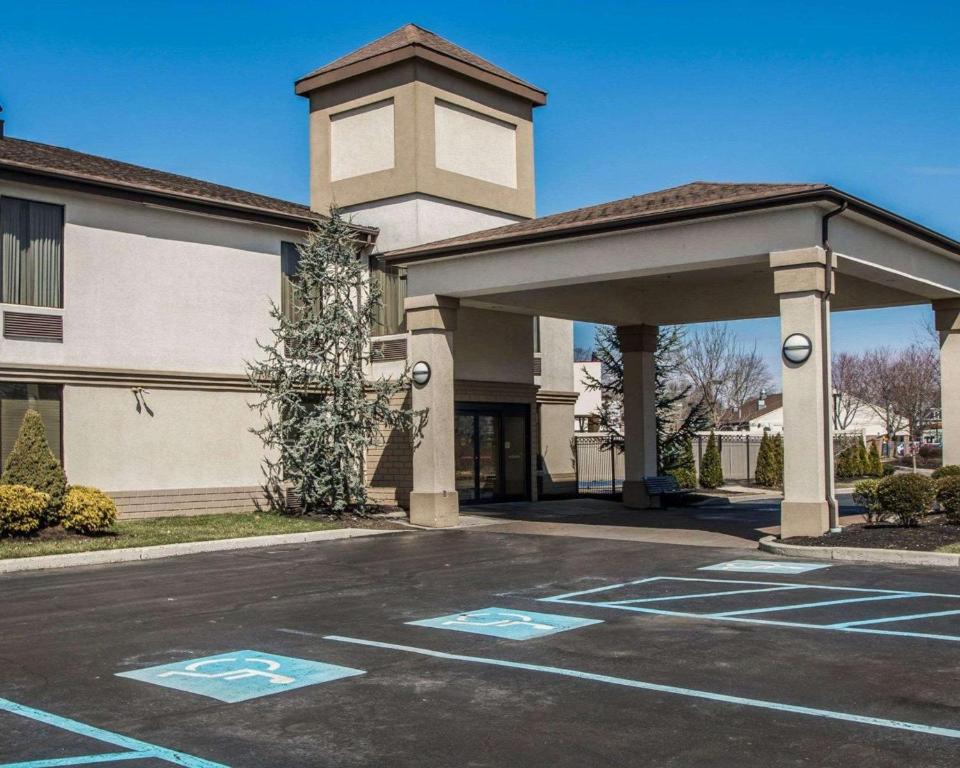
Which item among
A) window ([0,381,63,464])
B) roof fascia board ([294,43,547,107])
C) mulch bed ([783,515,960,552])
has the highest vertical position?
roof fascia board ([294,43,547,107])

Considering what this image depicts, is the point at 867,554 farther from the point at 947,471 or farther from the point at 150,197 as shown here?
the point at 150,197

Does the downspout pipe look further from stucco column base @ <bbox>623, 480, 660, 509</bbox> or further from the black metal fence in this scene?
the black metal fence

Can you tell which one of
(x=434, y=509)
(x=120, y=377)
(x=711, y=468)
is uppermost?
(x=120, y=377)

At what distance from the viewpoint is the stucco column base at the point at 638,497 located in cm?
2663

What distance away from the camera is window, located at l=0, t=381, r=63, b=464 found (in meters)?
18.4

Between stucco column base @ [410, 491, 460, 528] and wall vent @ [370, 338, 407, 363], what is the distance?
421 centimetres

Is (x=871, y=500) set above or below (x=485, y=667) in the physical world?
above

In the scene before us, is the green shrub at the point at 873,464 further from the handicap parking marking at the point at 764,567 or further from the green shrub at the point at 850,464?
the handicap parking marking at the point at 764,567

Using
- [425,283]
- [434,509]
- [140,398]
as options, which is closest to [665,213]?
[425,283]

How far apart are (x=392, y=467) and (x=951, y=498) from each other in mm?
12457

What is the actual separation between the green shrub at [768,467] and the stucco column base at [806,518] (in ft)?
74.2

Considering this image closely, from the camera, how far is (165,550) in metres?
16.5

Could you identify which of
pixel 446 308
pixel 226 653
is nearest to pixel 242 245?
pixel 446 308

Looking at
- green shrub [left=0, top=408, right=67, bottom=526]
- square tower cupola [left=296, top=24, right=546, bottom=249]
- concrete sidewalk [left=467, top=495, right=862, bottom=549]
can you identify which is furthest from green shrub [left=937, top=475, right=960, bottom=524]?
green shrub [left=0, top=408, right=67, bottom=526]
